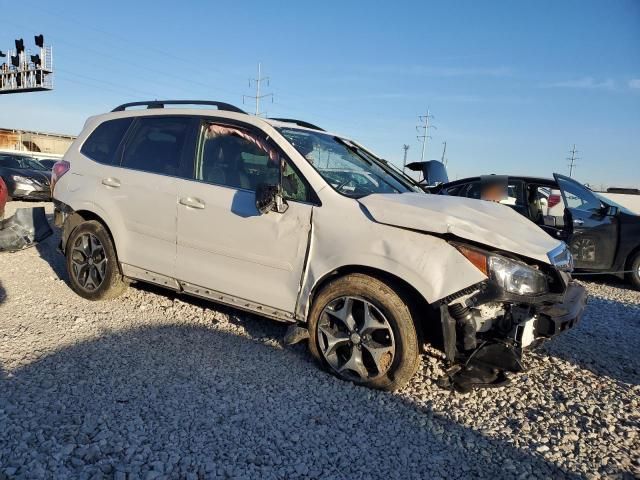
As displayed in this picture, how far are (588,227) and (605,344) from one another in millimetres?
2851

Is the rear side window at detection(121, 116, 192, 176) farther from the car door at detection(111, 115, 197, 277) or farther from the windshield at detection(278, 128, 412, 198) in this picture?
the windshield at detection(278, 128, 412, 198)

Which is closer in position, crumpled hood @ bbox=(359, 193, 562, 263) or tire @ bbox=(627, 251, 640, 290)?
crumpled hood @ bbox=(359, 193, 562, 263)

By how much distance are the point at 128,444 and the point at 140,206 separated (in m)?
2.41

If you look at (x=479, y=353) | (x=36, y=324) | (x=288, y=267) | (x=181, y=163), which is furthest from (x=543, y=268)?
(x=36, y=324)

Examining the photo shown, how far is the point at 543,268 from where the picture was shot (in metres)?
3.21

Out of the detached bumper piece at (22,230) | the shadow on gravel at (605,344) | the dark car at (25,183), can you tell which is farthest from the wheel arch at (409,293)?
the dark car at (25,183)

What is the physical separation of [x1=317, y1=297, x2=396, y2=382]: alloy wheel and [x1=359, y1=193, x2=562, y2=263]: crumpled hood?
653mm

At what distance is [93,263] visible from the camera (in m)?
4.80

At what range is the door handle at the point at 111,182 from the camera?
4574 millimetres

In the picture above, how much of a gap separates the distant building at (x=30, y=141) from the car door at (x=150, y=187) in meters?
39.4

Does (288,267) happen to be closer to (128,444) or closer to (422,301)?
(422,301)

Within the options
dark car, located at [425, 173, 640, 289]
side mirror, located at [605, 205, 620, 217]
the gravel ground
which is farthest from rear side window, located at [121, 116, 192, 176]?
side mirror, located at [605, 205, 620, 217]

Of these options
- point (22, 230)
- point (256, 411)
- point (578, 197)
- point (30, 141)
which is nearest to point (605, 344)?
point (578, 197)

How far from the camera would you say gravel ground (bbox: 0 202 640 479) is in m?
2.50
